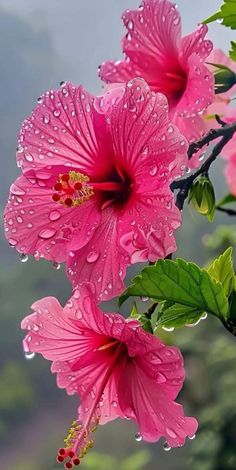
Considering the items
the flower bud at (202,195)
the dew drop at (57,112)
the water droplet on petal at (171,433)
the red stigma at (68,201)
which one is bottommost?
the water droplet on petal at (171,433)

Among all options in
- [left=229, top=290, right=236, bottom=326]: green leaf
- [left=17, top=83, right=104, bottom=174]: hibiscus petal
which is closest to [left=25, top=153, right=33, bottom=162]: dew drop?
[left=17, top=83, right=104, bottom=174]: hibiscus petal

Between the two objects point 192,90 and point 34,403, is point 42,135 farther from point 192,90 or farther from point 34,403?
point 34,403

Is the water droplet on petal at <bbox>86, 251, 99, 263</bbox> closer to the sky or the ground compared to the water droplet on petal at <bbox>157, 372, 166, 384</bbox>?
closer to the sky

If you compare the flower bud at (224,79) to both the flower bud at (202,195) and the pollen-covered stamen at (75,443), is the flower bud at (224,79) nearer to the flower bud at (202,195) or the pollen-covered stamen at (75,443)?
the flower bud at (202,195)

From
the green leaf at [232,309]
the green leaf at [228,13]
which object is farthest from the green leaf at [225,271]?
the green leaf at [228,13]

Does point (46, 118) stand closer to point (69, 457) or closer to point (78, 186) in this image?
point (78, 186)

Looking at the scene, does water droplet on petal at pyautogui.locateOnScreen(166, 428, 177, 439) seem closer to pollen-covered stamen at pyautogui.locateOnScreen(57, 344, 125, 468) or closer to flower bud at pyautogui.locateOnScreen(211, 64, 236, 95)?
pollen-covered stamen at pyautogui.locateOnScreen(57, 344, 125, 468)

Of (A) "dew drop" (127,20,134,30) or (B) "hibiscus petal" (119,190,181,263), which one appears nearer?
(B) "hibiscus petal" (119,190,181,263)

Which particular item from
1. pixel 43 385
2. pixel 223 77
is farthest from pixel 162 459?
pixel 223 77
